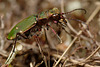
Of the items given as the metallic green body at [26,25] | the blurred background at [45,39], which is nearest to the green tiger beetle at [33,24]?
the metallic green body at [26,25]

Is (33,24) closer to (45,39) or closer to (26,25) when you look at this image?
(26,25)

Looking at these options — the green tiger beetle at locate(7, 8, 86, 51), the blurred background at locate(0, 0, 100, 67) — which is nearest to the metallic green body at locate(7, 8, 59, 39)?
the green tiger beetle at locate(7, 8, 86, 51)

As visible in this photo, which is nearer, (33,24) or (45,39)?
(33,24)

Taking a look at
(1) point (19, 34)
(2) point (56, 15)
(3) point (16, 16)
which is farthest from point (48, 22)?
(3) point (16, 16)

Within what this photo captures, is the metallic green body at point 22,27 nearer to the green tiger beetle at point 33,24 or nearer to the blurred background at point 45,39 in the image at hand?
the green tiger beetle at point 33,24

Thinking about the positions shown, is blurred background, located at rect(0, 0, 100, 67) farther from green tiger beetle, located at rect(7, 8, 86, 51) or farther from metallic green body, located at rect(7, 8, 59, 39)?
metallic green body, located at rect(7, 8, 59, 39)

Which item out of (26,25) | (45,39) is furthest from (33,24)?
(45,39)

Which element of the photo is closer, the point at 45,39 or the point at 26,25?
the point at 26,25

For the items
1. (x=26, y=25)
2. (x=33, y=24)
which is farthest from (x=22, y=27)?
(x=33, y=24)

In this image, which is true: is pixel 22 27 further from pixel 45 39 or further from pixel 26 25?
pixel 45 39
